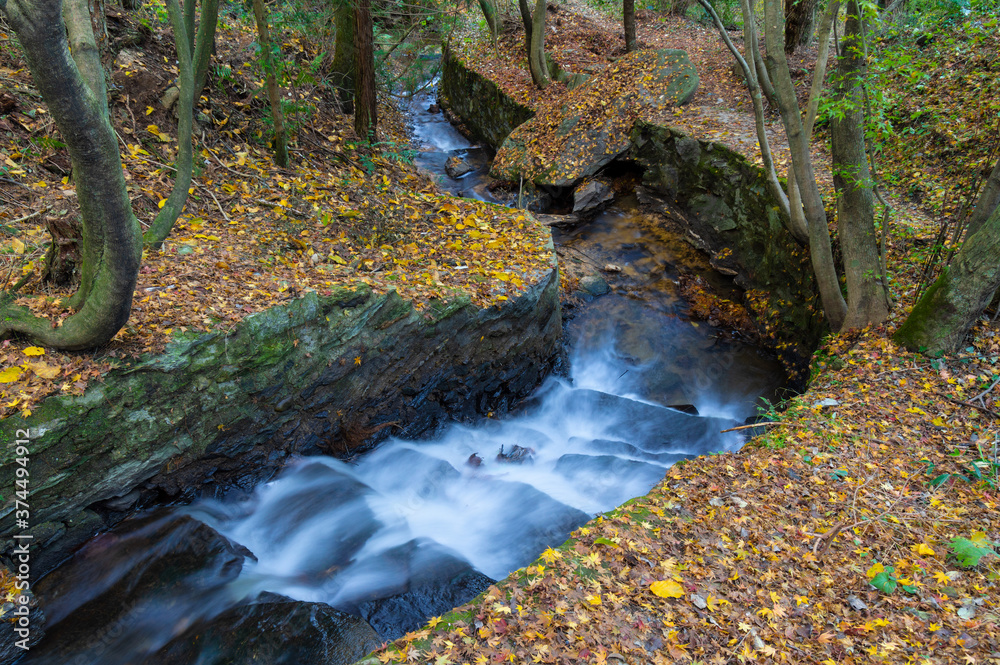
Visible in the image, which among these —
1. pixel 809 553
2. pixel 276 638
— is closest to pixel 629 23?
pixel 809 553

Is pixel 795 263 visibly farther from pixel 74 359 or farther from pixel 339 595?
pixel 74 359

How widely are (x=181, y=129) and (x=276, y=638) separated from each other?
4.39m

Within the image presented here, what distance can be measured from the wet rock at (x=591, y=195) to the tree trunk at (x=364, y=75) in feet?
14.8

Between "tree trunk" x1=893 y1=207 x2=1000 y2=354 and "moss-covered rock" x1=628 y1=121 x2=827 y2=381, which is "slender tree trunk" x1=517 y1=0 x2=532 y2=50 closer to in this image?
"moss-covered rock" x1=628 y1=121 x2=827 y2=381

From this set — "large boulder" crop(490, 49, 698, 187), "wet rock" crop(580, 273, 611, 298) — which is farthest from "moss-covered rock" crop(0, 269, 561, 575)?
"large boulder" crop(490, 49, 698, 187)

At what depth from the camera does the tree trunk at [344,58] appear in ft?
29.2

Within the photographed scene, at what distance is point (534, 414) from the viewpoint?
7727mm

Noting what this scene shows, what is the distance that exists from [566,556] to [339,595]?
2.30 metres

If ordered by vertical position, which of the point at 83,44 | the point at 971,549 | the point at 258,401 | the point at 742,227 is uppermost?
the point at 83,44

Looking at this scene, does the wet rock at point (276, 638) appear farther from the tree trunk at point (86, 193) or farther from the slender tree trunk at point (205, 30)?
the slender tree trunk at point (205, 30)

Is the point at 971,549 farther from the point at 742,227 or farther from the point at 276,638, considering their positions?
the point at 742,227

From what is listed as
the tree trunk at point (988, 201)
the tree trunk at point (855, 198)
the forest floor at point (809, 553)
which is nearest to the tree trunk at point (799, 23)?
the tree trunk at point (855, 198)

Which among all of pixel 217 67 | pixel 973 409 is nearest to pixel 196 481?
pixel 217 67

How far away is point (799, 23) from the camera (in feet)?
40.5
